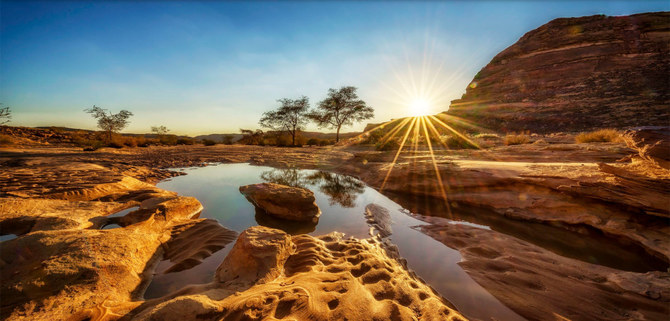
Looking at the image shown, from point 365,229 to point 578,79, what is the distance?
1532 inches

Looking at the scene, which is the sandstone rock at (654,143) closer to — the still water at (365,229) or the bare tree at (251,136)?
the still water at (365,229)

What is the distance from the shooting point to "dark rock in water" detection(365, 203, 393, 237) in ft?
13.5

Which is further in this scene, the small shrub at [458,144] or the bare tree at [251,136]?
the bare tree at [251,136]

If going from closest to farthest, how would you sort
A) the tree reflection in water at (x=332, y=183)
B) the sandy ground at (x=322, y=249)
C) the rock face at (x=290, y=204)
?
the sandy ground at (x=322, y=249), the rock face at (x=290, y=204), the tree reflection in water at (x=332, y=183)

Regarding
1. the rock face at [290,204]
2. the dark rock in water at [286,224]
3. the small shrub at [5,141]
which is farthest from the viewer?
the small shrub at [5,141]

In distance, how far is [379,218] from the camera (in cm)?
465

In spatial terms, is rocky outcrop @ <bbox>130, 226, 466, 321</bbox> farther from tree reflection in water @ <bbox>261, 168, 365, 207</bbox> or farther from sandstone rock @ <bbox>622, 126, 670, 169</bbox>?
sandstone rock @ <bbox>622, 126, 670, 169</bbox>

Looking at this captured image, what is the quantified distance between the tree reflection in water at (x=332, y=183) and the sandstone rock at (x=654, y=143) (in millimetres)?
5083

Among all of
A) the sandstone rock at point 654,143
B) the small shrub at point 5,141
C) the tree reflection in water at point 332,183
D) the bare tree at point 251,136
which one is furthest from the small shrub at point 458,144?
the small shrub at point 5,141

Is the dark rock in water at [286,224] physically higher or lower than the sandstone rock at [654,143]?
lower

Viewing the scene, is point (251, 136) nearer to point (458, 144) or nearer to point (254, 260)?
point (458, 144)

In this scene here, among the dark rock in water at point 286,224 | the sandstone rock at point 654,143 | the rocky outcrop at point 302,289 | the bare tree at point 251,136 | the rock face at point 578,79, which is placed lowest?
the dark rock in water at point 286,224

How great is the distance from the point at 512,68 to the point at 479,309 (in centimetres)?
4490

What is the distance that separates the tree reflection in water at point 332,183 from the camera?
19.7 ft
